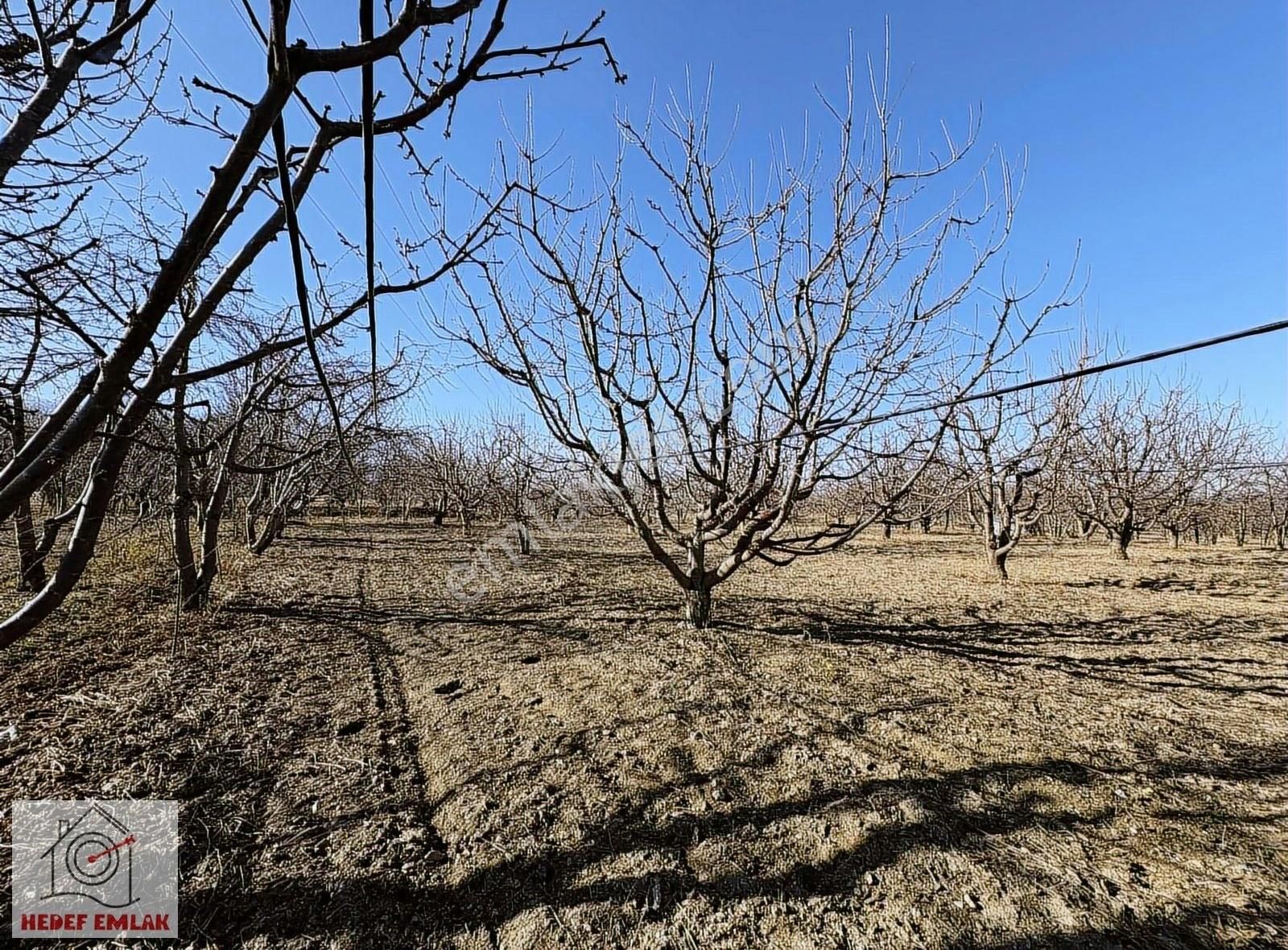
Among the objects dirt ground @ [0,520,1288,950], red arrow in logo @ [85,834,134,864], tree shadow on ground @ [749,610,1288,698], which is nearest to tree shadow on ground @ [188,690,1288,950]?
dirt ground @ [0,520,1288,950]

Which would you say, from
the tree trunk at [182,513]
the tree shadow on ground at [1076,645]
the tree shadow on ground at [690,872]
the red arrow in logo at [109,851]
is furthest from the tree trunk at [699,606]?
the tree trunk at [182,513]

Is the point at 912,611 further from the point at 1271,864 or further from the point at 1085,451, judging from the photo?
the point at 1085,451

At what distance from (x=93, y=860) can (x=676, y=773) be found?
217 centimetres

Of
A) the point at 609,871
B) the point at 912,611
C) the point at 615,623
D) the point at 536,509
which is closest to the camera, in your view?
the point at 609,871

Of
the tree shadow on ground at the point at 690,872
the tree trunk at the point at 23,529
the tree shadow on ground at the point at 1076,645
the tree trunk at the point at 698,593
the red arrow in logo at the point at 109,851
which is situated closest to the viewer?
the tree shadow on ground at the point at 690,872

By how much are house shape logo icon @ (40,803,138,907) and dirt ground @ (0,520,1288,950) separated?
5.8 inches

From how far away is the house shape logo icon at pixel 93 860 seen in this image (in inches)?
65.9

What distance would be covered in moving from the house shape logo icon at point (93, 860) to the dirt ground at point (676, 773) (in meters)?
0.15

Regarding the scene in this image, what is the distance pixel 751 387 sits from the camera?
3.93 metres

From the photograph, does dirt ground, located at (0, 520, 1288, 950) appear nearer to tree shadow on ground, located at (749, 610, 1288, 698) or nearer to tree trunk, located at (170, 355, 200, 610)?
tree shadow on ground, located at (749, 610, 1288, 698)

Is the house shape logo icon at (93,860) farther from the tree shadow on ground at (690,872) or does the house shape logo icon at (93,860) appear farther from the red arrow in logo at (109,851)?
the tree shadow on ground at (690,872)

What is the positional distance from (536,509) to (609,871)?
1339 cm

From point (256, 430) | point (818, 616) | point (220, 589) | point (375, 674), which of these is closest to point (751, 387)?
point (818, 616)

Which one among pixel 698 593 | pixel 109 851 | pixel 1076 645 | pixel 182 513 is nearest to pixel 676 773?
pixel 109 851
